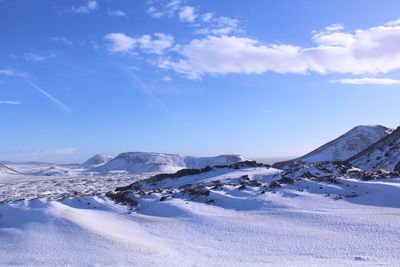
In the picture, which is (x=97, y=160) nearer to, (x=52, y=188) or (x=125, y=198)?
(x=52, y=188)

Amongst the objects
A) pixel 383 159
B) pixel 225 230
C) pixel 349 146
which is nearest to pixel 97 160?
pixel 349 146

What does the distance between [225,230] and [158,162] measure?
343 feet

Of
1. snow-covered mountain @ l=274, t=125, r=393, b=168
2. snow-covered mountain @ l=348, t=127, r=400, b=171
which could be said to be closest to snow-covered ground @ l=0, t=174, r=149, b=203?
snow-covered mountain @ l=348, t=127, r=400, b=171

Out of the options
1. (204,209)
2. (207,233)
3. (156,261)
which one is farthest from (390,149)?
(156,261)

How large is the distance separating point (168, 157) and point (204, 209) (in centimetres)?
11427

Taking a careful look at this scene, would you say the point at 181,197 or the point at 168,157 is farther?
the point at 168,157

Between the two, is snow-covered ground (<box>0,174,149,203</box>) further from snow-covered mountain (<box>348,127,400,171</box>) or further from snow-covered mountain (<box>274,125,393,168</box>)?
snow-covered mountain (<box>274,125,393,168</box>)

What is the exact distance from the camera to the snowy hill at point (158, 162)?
103688 millimetres

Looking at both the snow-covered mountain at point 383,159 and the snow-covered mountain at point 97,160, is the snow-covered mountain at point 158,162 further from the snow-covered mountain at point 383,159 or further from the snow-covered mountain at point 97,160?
the snow-covered mountain at point 383,159

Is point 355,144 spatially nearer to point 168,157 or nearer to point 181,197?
point 181,197

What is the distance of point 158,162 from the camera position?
362 feet

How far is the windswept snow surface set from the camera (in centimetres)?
538

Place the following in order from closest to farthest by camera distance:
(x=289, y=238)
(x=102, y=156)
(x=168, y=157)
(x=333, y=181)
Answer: (x=289, y=238), (x=333, y=181), (x=168, y=157), (x=102, y=156)

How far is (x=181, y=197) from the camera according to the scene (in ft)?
38.0
